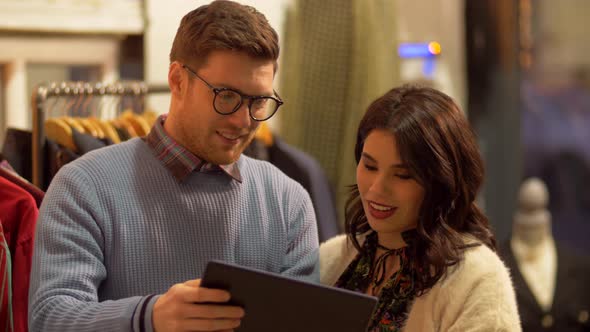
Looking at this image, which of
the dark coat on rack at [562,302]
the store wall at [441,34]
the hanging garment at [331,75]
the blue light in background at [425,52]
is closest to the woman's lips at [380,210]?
the hanging garment at [331,75]

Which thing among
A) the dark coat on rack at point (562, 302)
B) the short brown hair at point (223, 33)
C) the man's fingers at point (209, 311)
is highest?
the short brown hair at point (223, 33)

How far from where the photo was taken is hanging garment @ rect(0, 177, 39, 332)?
172 cm

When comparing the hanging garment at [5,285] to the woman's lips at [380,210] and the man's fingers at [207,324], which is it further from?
the woman's lips at [380,210]

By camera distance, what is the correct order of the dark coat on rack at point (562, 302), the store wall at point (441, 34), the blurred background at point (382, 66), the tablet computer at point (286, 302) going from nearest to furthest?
the tablet computer at point (286, 302)
the blurred background at point (382, 66)
the dark coat on rack at point (562, 302)
the store wall at point (441, 34)

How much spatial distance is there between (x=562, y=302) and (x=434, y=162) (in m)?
2.01

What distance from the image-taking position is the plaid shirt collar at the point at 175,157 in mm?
1538

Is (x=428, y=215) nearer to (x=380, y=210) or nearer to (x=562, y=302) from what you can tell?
(x=380, y=210)

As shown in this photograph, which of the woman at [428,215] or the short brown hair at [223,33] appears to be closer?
the short brown hair at [223,33]

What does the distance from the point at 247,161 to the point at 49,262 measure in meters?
0.43

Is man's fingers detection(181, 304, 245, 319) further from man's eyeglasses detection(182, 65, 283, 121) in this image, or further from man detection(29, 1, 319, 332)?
man's eyeglasses detection(182, 65, 283, 121)

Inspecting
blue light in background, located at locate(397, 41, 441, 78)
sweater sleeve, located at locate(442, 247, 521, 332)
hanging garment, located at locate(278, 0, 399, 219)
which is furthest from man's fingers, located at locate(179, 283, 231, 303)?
blue light in background, located at locate(397, 41, 441, 78)

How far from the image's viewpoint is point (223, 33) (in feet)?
4.74

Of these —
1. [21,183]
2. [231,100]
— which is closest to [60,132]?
[21,183]

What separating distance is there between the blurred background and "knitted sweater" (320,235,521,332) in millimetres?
632
